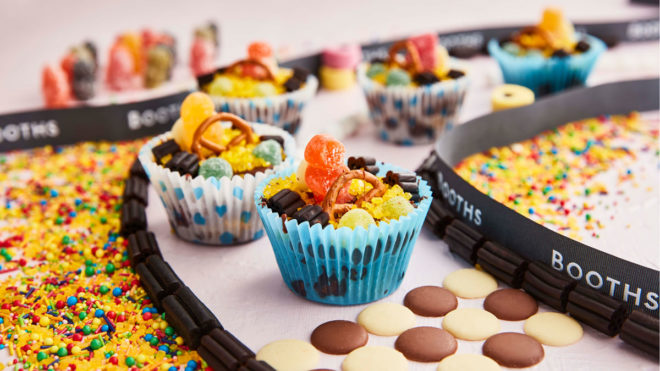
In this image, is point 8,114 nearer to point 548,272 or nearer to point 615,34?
point 548,272

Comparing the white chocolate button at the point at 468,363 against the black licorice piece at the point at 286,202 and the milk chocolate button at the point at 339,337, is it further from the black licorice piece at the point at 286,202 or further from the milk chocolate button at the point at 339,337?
the black licorice piece at the point at 286,202

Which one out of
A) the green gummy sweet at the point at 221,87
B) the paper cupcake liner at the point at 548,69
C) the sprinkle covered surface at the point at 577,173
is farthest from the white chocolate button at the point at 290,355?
the paper cupcake liner at the point at 548,69

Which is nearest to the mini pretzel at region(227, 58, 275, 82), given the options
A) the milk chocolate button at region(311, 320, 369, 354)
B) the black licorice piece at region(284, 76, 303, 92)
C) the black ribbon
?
the black licorice piece at region(284, 76, 303, 92)

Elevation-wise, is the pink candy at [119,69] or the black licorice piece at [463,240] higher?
the pink candy at [119,69]

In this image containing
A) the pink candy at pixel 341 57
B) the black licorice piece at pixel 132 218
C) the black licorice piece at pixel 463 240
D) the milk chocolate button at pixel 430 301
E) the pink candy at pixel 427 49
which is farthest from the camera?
the pink candy at pixel 341 57

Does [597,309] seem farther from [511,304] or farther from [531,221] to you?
[531,221]
